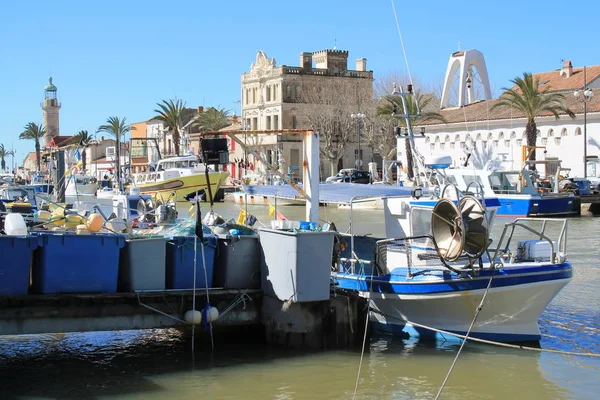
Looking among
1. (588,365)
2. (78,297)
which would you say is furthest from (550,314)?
(78,297)

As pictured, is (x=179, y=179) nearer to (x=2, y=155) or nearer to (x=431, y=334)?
(x=431, y=334)

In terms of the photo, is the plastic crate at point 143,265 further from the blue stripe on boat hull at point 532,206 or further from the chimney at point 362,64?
the chimney at point 362,64

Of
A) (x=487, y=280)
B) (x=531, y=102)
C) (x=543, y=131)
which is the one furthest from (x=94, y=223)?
(x=543, y=131)

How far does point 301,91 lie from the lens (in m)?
84.9

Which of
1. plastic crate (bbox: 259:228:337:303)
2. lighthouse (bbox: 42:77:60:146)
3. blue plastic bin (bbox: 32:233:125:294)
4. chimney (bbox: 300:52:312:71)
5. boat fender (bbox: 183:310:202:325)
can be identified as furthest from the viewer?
lighthouse (bbox: 42:77:60:146)

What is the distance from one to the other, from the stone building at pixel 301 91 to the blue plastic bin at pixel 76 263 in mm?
67402

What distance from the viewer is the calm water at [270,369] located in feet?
42.1

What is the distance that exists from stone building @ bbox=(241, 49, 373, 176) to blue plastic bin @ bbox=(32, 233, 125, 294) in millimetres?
67402

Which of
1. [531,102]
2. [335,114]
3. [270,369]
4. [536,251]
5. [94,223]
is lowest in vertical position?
[270,369]

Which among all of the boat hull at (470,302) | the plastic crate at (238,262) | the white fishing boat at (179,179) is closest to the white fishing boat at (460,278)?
the boat hull at (470,302)

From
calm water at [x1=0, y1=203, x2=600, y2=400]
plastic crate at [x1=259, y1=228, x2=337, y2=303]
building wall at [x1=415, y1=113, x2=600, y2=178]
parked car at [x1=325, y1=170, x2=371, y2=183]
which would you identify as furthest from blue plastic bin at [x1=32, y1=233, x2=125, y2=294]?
parked car at [x1=325, y1=170, x2=371, y2=183]

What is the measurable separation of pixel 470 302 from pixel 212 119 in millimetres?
78954

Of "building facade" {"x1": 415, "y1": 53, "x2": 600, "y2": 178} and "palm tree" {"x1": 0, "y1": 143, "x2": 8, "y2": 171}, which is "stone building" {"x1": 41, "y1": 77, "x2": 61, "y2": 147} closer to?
"palm tree" {"x1": 0, "y1": 143, "x2": 8, "y2": 171}

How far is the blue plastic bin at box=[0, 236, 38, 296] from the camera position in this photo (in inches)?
512
